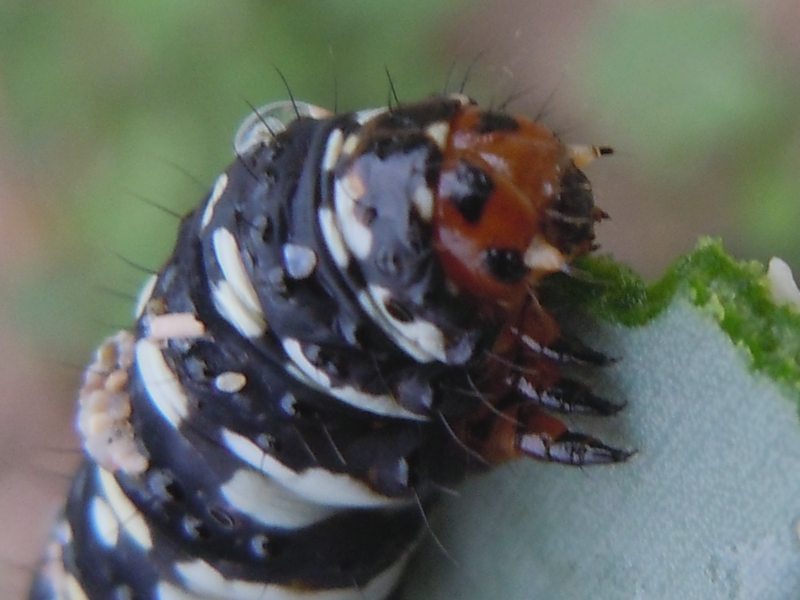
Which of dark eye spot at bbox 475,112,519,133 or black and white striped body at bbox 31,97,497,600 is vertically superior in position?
dark eye spot at bbox 475,112,519,133

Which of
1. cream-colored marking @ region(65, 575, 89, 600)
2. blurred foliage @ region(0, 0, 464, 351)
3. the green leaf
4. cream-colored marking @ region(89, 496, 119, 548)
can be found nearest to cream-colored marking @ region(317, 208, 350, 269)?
the green leaf

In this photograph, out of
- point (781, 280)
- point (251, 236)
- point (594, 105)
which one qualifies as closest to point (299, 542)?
point (251, 236)

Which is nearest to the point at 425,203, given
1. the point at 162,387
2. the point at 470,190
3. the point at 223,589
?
the point at 470,190

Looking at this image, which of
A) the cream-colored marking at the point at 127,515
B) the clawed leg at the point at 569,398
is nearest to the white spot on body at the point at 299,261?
the clawed leg at the point at 569,398

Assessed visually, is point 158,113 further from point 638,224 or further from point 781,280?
point 781,280

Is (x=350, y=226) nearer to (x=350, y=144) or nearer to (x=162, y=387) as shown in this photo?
(x=350, y=144)

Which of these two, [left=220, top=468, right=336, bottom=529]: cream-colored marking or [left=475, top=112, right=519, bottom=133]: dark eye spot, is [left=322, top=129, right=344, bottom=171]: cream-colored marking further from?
[left=220, top=468, right=336, bottom=529]: cream-colored marking
